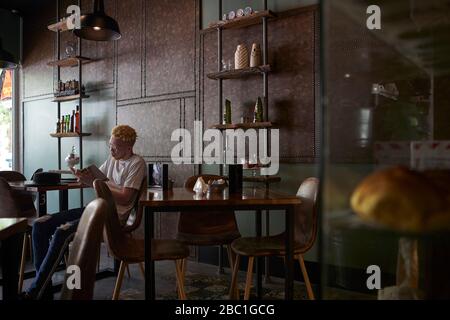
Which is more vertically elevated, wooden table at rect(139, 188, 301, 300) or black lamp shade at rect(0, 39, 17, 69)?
black lamp shade at rect(0, 39, 17, 69)

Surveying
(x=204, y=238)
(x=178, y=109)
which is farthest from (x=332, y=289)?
(x=178, y=109)

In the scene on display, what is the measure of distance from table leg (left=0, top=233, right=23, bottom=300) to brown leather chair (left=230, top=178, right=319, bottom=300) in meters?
1.23

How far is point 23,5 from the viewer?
6.16m

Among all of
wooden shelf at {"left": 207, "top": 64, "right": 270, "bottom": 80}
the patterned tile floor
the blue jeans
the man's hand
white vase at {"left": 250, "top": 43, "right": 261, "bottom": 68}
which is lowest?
the patterned tile floor

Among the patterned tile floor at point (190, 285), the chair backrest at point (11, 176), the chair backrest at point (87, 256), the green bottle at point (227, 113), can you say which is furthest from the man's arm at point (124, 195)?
the chair backrest at point (11, 176)

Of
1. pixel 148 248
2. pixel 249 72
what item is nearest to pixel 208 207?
pixel 148 248

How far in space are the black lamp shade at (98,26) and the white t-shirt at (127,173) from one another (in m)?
1.20

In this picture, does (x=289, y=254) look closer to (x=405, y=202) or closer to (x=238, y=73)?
(x=405, y=202)

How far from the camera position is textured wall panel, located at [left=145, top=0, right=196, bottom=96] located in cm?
449

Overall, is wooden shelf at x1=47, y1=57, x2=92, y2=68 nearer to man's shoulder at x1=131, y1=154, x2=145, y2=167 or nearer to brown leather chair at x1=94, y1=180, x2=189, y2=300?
man's shoulder at x1=131, y1=154, x2=145, y2=167

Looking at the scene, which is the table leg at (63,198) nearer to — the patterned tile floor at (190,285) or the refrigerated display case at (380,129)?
the patterned tile floor at (190,285)

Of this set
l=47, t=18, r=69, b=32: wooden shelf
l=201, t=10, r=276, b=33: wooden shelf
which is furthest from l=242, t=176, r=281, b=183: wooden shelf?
l=47, t=18, r=69, b=32: wooden shelf
